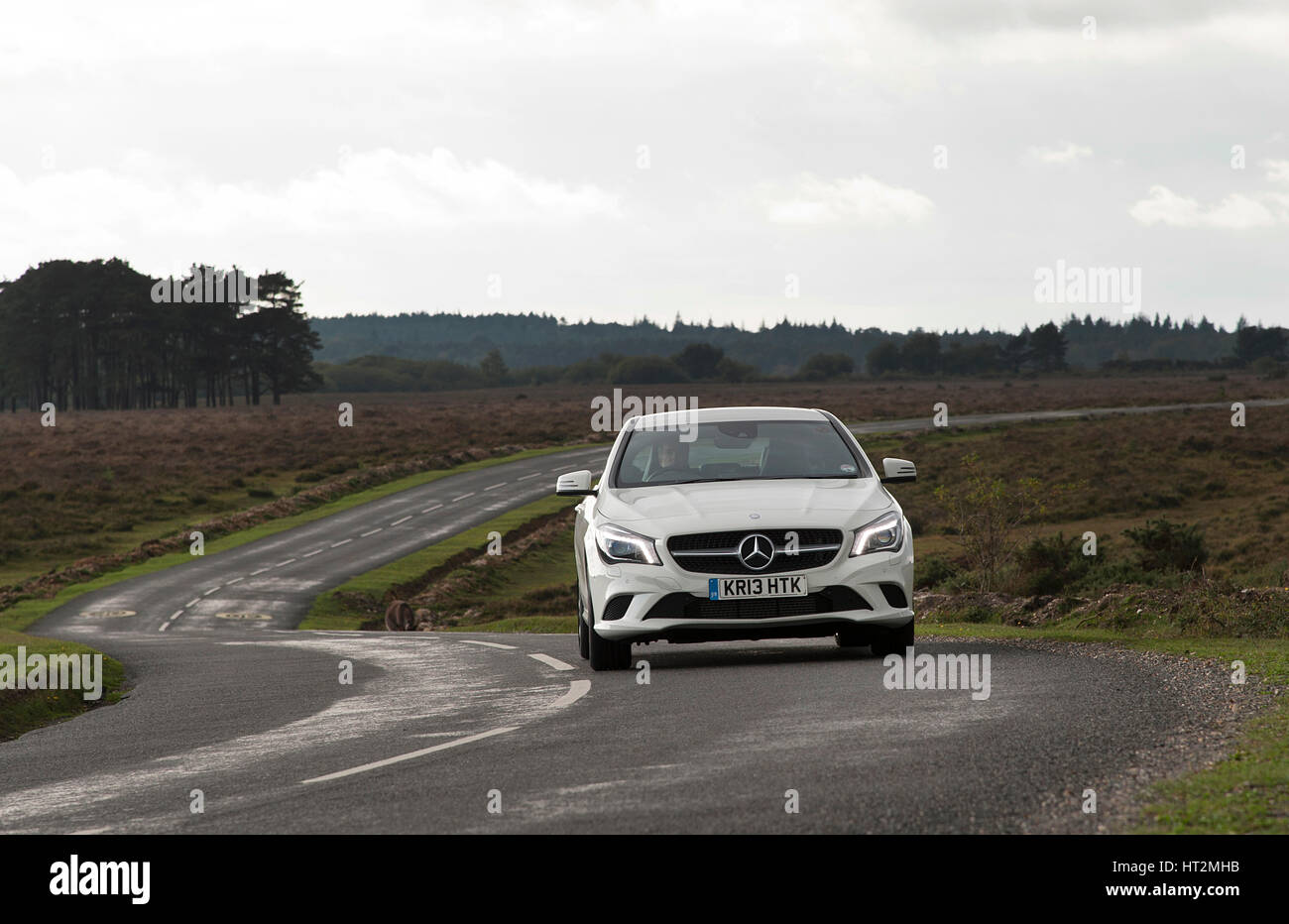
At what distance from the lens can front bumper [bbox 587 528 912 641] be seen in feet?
33.7

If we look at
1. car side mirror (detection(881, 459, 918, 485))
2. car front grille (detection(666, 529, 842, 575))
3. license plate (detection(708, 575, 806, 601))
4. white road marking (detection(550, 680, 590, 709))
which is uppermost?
car side mirror (detection(881, 459, 918, 485))

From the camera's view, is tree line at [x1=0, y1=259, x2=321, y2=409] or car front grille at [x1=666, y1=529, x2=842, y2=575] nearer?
car front grille at [x1=666, y1=529, x2=842, y2=575]

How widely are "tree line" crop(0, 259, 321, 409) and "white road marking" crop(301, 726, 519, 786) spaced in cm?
11570

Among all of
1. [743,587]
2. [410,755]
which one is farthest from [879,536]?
[410,755]

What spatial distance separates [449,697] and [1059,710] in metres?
4.64

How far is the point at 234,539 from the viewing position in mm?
47344

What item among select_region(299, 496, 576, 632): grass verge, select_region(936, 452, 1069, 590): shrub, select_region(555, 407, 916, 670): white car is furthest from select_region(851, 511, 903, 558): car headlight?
select_region(936, 452, 1069, 590): shrub

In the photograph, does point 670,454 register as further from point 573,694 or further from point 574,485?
point 573,694

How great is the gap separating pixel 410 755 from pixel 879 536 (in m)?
4.33

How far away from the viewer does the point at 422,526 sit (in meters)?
48.0

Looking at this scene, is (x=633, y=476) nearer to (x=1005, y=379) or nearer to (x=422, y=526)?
(x=422, y=526)
